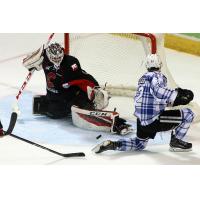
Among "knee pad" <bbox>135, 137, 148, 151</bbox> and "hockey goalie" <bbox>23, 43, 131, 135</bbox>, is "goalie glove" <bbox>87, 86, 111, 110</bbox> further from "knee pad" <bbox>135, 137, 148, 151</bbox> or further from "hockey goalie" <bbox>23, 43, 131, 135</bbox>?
"knee pad" <bbox>135, 137, 148, 151</bbox>

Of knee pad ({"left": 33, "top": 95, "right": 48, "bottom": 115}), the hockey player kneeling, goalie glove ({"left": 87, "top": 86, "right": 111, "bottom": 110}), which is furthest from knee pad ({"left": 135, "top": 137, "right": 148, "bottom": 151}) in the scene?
knee pad ({"left": 33, "top": 95, "right": 48, "bottom": 115})

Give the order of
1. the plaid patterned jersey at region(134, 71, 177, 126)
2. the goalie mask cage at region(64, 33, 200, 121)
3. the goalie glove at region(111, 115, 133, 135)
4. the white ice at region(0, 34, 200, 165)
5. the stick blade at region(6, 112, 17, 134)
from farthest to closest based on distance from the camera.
Answer: the goalie mask cage at region(64, 33, 200, 121)
the goalie glove at region(111, 115, 133, 135)
the stick blade at region(6, 112, 17, 134)
the white ice at region(0, 34, 200, 165)
the plaid patterned jersey at region(134, 71, 177, 126)

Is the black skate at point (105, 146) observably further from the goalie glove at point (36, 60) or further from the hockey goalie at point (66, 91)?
the goalie glove at point (36, 60)

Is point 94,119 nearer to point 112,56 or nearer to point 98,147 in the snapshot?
point 98,147

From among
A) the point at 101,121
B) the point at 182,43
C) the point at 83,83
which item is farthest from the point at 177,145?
the point at 182,43

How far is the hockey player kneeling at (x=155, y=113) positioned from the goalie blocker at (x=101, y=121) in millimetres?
243

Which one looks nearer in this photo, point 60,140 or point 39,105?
point 60,140

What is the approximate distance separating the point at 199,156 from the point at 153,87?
400mm

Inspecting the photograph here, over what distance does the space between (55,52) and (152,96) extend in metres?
→ 0.67

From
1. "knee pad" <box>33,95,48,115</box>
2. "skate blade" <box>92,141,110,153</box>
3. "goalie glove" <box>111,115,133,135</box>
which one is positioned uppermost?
"knee pad" <box>33,95,48,115</box>

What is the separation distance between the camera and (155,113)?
3.25m

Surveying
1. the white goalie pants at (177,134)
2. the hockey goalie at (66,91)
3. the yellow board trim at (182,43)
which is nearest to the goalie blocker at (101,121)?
the hockey goalie at (66,91)

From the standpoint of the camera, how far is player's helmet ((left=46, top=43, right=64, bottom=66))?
12.1ft

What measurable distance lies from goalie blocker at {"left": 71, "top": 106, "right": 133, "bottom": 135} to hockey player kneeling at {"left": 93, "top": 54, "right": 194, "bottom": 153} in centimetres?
24
